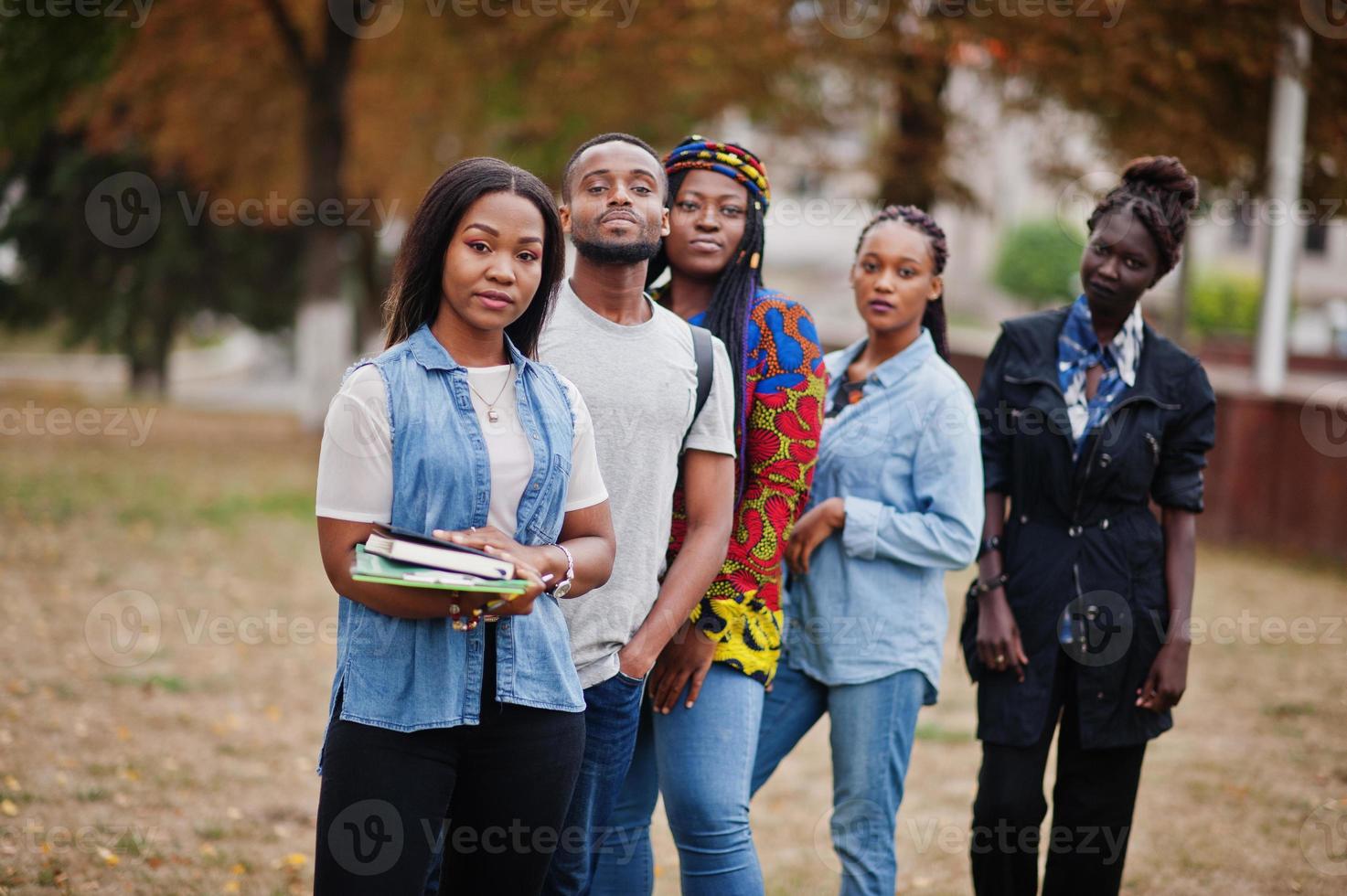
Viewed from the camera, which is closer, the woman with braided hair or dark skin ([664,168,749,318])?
the woman with braided hair

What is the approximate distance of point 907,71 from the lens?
50.9 ft

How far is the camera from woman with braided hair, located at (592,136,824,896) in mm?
3322

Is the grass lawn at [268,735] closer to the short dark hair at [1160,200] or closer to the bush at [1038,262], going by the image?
the short dark hair at [1160,200]

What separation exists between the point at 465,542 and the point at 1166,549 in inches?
96.2

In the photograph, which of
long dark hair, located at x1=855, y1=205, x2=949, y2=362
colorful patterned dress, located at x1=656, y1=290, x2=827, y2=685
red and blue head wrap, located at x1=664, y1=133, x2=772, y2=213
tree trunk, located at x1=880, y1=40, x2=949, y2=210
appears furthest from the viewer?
tree trunk, located at x1=880, y1=40, x2=949, y2=210

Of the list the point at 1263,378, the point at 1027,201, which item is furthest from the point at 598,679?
the point at 1027,201

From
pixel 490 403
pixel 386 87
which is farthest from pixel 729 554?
pixel 386 87

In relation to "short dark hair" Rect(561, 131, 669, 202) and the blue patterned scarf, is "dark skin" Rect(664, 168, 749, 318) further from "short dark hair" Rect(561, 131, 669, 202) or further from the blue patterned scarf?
the blue patterned scarf

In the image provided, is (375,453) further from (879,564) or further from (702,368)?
(879,564)

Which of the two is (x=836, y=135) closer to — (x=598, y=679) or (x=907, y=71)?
(x=907, y=71)

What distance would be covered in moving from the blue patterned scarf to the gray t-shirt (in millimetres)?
1419

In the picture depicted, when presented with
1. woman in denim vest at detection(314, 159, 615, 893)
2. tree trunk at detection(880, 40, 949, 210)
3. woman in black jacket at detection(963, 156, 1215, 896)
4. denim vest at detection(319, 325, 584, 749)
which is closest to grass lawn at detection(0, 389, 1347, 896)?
woman in black jacket at detection(963, 156, 1215, 896)

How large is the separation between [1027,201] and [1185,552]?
42.7 metres

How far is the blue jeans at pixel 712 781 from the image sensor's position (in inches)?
129
